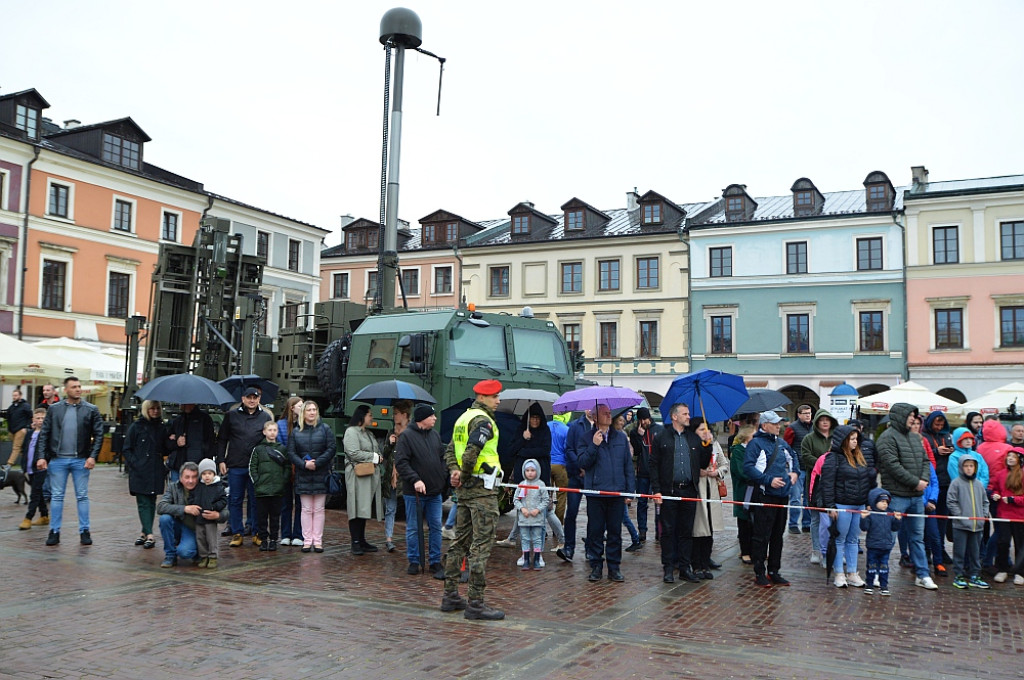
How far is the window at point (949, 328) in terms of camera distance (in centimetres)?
3841

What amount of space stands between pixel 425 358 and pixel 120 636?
6.94 metres

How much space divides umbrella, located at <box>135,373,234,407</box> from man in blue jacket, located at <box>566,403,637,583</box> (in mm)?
4325

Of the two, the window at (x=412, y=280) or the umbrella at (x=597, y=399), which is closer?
the umbrella at (x=597, y=399)

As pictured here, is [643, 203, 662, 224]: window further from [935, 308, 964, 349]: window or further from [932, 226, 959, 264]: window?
[935, 308, 964, 349]: window

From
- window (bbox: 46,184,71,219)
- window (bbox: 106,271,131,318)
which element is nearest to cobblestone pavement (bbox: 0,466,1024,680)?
window (bbox: 46,184,71,219)

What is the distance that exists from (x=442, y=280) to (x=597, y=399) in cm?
3906

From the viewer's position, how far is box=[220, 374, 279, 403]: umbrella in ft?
45.8

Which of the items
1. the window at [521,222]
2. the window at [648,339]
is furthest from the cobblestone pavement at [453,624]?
the window at [521,222]

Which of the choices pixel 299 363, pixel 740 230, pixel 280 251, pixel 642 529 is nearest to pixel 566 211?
pixel 740 230

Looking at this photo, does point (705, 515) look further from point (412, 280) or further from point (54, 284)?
point (412, 280)

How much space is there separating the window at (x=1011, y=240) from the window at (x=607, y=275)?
16.3 metres

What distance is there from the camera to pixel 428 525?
9.61 m

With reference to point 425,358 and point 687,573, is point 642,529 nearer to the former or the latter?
point 687,573

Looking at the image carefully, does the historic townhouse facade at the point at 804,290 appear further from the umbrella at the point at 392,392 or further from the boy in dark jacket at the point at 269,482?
the boy in dark jacket at the point at 269,482
